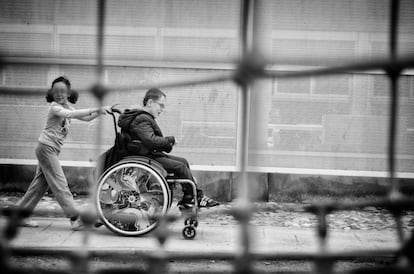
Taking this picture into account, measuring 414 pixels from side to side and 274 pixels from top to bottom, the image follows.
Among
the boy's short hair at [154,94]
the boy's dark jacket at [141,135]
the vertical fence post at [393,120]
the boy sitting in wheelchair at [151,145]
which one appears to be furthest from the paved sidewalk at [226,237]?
the vertical fence post at [393,120]

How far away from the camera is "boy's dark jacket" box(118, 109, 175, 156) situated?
15.5 feet

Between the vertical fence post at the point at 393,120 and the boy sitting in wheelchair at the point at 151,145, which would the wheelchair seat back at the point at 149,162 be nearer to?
the boy sitting in wheelchair at the point at 151,145

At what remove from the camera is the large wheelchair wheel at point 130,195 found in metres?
4.57

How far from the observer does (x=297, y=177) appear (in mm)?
6582

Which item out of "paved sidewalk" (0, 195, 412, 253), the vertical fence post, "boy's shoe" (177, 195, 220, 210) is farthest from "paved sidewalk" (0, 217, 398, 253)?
the vertical fence post

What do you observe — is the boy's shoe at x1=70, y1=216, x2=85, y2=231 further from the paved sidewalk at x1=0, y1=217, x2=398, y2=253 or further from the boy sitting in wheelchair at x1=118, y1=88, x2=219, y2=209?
the boy sitting in wheelchair at x1=118, y1=88, x2=219, y2=209

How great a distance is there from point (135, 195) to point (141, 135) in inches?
22.9

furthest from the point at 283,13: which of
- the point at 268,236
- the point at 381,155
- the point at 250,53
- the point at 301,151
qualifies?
the point at 250,53

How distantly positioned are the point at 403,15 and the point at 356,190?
2.38 meters

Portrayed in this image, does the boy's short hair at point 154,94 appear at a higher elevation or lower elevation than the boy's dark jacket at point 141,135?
higher

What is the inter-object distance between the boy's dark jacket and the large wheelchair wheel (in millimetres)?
221

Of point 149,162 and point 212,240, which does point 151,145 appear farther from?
point 212,240

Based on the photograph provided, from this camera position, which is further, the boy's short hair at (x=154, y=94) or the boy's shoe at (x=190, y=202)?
the boy's short hair at (x=154, y=94)

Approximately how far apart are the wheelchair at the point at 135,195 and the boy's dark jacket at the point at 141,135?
12 centimetres
